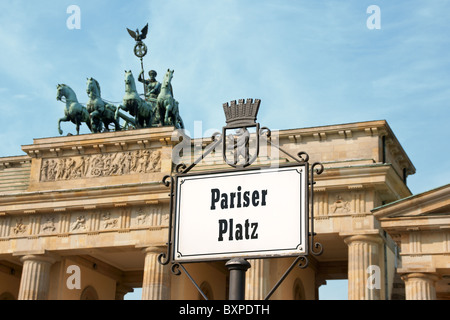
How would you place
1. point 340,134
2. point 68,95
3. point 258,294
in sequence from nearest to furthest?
point 258,294, point 340,134, point 68,95

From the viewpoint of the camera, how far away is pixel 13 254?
49969 mm

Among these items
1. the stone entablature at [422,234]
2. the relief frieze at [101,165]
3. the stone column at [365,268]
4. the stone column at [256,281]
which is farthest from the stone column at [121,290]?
the stone entablature at [422,234]

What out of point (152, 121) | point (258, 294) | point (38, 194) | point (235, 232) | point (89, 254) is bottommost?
point (235, 232)

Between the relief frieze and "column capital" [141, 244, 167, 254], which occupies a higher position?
the relief frieze

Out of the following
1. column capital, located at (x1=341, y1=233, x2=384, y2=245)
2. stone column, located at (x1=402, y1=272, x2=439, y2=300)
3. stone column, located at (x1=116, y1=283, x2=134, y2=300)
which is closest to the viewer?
stone column, located at (x1=402, y1=272, x2=439, y2=300)

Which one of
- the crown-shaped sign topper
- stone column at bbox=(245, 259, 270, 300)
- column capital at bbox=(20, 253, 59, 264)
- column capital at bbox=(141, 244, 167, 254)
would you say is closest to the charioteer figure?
column capital at bbox=(141, 244, 167, 254)

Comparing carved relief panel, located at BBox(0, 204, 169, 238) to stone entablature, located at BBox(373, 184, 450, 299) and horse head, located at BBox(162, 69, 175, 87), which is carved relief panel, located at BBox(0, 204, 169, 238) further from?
stone entablature, located at BBox(373, 184, 450, 299)

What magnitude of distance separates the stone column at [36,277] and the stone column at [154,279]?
6.41 meters

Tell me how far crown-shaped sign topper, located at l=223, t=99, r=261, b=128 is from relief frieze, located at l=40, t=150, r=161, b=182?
44.4 meters

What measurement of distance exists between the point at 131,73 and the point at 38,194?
9.81 meters

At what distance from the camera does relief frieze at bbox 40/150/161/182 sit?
50.1 metres

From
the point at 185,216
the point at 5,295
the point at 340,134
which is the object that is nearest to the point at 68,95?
the point at 5,295

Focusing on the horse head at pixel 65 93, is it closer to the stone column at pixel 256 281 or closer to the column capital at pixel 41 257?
the column capital at pixel 41 257
